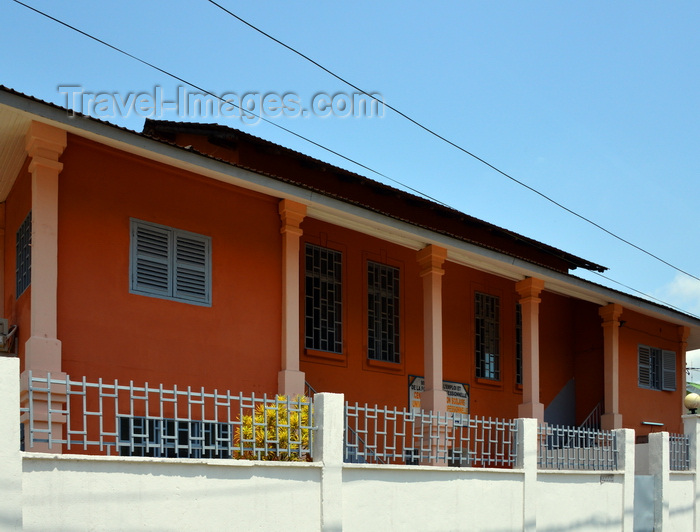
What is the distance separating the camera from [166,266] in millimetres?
10500

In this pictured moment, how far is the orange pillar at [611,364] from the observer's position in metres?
16.8

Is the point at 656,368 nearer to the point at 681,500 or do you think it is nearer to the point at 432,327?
the point at 681,500

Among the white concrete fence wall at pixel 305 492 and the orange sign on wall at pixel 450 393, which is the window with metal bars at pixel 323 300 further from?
the white concrete fence wall at pixel 305 492

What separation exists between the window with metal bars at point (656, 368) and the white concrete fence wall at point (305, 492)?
22.6 ft

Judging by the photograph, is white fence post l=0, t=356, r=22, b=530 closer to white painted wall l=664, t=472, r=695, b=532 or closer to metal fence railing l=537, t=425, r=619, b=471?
metal fence railing l=537, t=425, r=619, b=471

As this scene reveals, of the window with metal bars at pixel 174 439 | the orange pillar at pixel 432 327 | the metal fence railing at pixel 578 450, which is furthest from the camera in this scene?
the orange pillar at pixel 432 327

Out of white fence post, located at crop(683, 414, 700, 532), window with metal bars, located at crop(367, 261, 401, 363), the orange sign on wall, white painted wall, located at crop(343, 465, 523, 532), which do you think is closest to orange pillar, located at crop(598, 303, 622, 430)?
the orange sign on wall

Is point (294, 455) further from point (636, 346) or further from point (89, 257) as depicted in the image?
point (636, 346)

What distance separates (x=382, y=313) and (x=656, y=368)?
7.67 m

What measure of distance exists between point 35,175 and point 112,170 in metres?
1.04

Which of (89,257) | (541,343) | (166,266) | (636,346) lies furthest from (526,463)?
(636,346)

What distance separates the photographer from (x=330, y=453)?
25.6 ft

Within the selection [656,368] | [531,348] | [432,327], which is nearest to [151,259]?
[432,327]

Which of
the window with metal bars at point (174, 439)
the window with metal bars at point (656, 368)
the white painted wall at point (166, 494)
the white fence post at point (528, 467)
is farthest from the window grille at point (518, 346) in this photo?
the white painted wall at point (166, 494)
